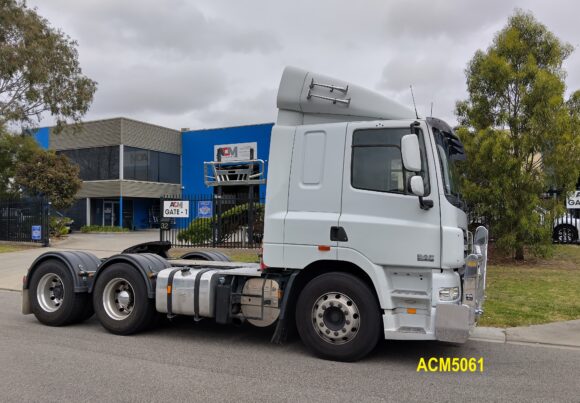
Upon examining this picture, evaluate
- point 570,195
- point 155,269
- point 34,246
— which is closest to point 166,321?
point 155,269

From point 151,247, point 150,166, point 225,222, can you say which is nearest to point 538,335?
point 151,247

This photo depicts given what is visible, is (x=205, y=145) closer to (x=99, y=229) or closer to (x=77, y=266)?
(x=99, y=229)

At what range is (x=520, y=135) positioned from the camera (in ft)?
42.0

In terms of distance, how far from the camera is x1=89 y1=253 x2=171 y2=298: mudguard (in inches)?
260

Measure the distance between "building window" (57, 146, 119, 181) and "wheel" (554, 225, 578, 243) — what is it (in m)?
28.9

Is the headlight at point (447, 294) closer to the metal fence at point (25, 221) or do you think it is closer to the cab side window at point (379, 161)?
the cab side window at point (379, 161)

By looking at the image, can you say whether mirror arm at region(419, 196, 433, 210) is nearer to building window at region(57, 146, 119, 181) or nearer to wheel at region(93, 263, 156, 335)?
wheel at region(93, 263, 156, 335)

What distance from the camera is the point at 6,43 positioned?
24766 mm

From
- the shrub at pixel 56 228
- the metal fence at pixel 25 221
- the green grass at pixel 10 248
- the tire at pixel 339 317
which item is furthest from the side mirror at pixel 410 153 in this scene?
the shrub at pixel 56 228

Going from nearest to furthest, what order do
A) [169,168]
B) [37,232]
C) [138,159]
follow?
1. [37,232]
2. [138,159]
3. [169,168]

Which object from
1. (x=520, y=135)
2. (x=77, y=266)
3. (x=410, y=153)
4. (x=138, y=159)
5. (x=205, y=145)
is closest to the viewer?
(x=410, y=153)

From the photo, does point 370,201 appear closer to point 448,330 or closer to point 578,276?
point 448,330

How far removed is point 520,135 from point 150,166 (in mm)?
30539

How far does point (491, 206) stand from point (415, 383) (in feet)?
29.7
